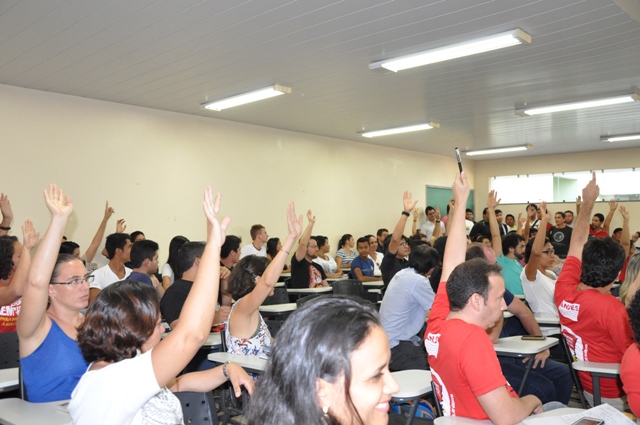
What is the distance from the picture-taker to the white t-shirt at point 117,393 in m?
1.47

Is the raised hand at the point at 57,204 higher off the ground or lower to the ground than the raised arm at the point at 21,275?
higher

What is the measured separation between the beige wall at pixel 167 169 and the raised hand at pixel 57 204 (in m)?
5.15

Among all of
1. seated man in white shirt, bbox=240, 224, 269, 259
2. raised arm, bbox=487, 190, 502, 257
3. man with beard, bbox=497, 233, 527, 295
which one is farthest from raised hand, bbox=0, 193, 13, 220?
man with beard, bbox=497, 233, 527, 295

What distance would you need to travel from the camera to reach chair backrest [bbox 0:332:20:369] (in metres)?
3.18

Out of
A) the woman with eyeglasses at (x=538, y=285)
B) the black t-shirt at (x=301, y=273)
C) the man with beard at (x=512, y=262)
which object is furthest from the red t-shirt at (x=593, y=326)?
the black t-shirt at (x=301, y=273)

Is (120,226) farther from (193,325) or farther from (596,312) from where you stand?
(193,325)

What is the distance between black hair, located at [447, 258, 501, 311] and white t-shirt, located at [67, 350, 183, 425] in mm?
1349

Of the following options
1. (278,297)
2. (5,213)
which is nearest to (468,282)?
(278,297)

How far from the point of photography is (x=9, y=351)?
319cm

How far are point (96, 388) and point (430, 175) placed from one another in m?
12.7

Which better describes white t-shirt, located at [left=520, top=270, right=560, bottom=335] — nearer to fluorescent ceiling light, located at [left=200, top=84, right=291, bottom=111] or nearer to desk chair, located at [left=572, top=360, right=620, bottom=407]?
desk chair, located at [left=572, top=360, right=620, bottom=407]

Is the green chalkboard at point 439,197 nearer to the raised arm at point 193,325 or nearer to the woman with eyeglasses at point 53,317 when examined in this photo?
the woman with eyeglasses at point 53,317

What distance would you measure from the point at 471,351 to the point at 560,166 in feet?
42.8

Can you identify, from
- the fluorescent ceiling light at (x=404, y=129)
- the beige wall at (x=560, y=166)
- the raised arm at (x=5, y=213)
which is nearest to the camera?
the raised arm at (x=5, y=213)
